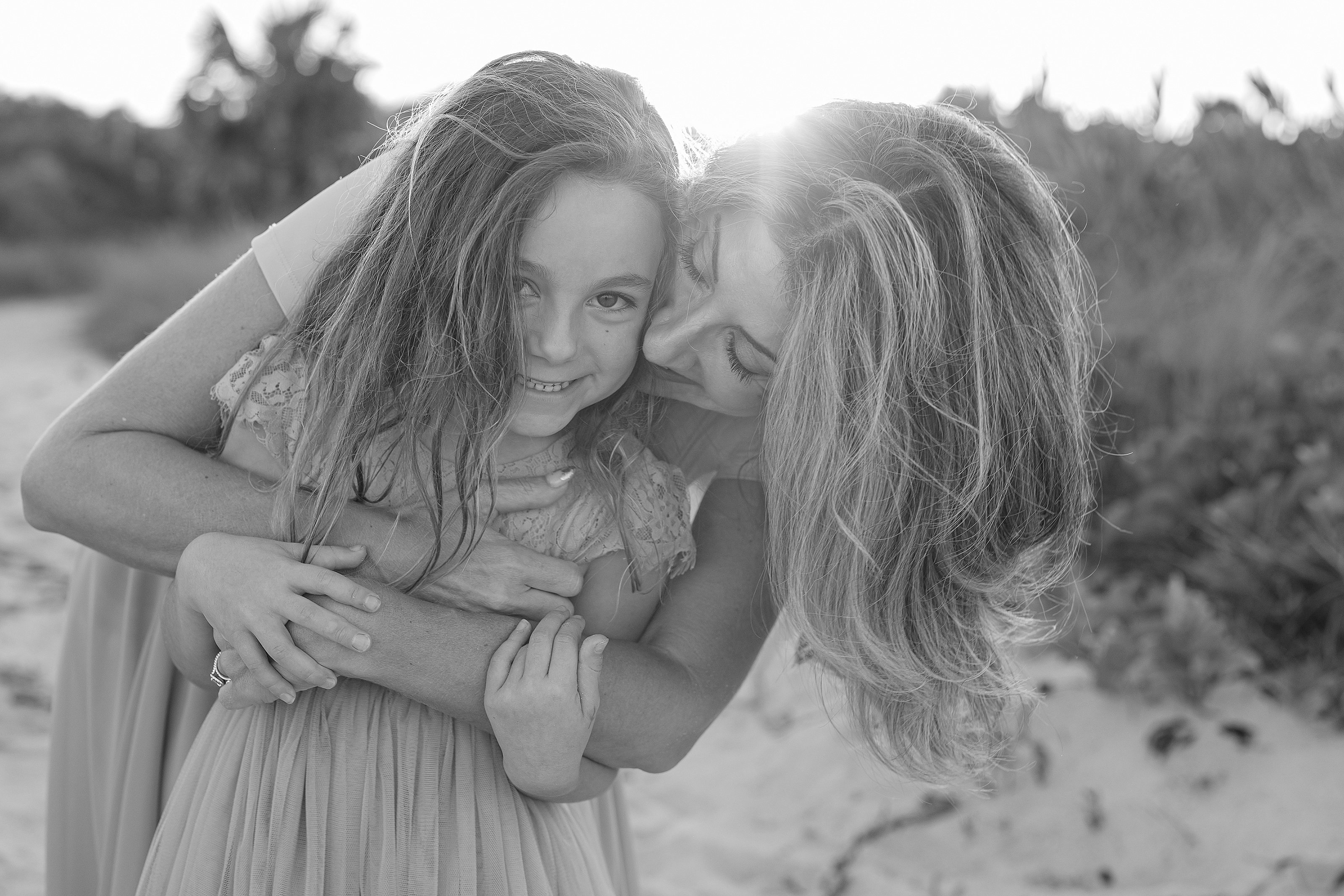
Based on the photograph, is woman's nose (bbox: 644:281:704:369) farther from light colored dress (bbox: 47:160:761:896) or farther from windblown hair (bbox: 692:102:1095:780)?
light colored dress (bbox: 47:160:761:896)

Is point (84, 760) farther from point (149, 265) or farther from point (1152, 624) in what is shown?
point (149, 265)

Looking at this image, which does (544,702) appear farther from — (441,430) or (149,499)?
(149,499)

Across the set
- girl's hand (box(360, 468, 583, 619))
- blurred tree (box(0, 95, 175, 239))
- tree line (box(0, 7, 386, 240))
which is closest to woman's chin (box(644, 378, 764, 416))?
girl's hand (box(360, 468, 583, 619))

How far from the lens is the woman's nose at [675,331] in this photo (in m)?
1.65

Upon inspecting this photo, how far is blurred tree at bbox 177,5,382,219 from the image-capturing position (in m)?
22.7

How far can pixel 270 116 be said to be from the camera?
2283 centimetres

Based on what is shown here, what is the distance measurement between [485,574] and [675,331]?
0.48 m

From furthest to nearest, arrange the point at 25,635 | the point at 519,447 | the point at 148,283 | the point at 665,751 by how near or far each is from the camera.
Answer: the point at 148,283 → the point at 25,635 → the point at 519,447 → the point at 665,751

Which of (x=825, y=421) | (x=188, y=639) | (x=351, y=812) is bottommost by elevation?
(x=351, y=812)

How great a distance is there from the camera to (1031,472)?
5.53 feet

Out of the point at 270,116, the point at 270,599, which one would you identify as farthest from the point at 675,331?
the point at 270,116

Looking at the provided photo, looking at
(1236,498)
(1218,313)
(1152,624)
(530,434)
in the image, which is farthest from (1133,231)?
(530,434)

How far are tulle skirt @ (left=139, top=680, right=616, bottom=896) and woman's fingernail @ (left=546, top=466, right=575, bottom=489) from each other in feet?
1.33

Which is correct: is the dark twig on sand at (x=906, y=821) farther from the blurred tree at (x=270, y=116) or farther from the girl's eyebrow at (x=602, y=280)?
the blurred tree at (x=270, y=116)
